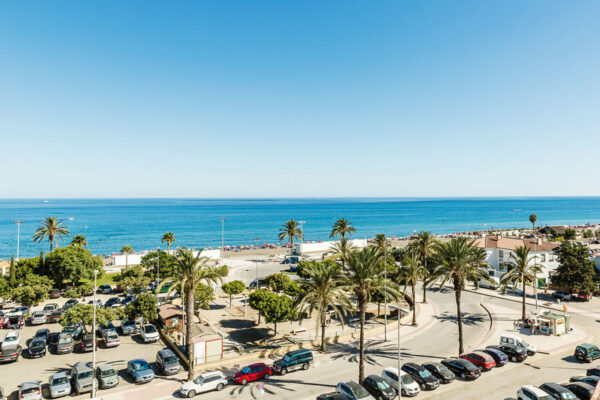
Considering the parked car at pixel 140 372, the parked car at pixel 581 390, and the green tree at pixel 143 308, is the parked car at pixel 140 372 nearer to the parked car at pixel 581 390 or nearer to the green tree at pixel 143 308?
the green tree at pixel 143 308

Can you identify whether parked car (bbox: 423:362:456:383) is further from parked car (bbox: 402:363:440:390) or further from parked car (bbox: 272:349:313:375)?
parked car (bbox: 272:349:313:375)

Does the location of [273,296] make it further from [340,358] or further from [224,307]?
[224,307]

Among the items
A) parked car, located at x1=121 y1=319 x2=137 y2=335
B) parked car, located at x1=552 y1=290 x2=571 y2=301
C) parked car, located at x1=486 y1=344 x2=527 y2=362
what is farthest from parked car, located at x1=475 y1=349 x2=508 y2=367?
parked car, located at x1=121 y1=319 x2=137 y2=335

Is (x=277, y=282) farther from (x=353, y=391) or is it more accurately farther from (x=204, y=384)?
(x=353, y=391)

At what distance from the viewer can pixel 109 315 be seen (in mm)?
36500

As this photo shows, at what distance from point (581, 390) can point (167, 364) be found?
105ft

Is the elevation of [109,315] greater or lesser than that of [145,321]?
greater

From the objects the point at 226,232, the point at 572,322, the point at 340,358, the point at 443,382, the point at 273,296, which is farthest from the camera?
the point at 226,232

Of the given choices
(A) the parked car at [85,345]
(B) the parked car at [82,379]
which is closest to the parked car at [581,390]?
(B) the parked car at [82,379]

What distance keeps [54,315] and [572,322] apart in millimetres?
67113

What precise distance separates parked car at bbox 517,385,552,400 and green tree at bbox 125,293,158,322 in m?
36.8

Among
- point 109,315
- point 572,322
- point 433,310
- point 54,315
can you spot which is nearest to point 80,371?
point 109,315

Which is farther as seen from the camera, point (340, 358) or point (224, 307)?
point (224, 307)

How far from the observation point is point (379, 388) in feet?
83.3
